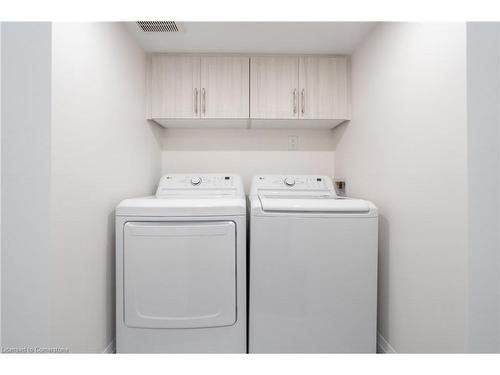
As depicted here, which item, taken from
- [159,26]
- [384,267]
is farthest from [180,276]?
[159,26]

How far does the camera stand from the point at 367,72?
1.72 meters

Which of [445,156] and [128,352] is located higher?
[445,156]

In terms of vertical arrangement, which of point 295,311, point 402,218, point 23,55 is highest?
point 23,55

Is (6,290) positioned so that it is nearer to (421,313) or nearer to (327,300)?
(327,300)

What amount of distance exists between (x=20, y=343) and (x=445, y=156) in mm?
1987

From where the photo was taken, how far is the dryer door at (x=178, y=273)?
1359 millimetres

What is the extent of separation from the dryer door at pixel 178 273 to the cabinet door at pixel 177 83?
1.00m

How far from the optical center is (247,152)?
2.27 m

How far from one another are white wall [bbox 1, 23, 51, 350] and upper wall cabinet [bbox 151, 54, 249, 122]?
947 millimetres

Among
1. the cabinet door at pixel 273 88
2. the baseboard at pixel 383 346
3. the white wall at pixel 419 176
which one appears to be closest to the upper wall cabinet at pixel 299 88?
the cabinet door at pixel 273 88

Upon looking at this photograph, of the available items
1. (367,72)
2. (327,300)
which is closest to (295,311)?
(327,300)

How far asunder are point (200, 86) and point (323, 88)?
3.24 feet

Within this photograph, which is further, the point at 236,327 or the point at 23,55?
the point at 236,327

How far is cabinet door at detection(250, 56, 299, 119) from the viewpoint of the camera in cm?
195
